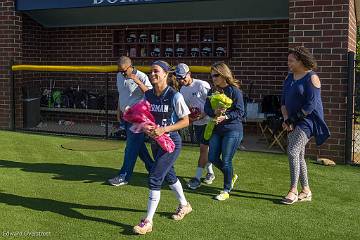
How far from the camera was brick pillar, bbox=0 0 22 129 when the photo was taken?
1162 centimetres

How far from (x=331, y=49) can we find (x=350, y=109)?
108 centimetres

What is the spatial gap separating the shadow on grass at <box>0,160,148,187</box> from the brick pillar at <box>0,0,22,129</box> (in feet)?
13.4

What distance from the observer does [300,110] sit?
18.3 feet

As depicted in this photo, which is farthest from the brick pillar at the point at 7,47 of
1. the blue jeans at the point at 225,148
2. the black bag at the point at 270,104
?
the blue jeans at the point at 225,148

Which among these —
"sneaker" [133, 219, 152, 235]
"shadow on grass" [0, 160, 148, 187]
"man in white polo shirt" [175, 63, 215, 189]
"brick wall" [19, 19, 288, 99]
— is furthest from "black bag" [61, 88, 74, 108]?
"sneaker" [133, 219, 152, 235]

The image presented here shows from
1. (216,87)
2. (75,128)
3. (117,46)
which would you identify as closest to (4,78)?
(75,128)

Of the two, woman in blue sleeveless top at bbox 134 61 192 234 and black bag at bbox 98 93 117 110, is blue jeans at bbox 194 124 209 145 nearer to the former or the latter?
woman in blue sleeveless top at bbox 134 61 192 234

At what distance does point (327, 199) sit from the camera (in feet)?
19.7

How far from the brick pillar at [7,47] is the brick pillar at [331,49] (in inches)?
277

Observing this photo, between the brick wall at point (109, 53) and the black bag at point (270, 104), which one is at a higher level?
the brick wall at point (109, 53)

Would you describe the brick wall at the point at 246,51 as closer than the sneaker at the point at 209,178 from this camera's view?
No

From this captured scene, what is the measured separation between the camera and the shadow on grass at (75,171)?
6914 millimetres

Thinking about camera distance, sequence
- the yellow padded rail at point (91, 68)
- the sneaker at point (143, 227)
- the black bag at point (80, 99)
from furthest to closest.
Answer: the black bag at point (80, 99) → the yellow padded rail at point (91, 68) → the sneaker at point (143, 227)

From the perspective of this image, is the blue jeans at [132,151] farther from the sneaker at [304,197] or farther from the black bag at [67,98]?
the black bag at [67,98]
